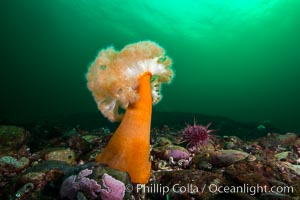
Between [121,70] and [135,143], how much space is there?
115 centimetres

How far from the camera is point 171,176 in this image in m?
3.56

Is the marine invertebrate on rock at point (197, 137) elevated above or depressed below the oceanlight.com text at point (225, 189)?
above

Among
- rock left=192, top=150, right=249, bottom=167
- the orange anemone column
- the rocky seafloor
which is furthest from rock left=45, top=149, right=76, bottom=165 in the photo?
rock left=192, top=150, right=249, bottom=167

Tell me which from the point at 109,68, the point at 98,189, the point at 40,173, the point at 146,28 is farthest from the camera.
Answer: the point at 146,28

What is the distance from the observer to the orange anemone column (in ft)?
11.9

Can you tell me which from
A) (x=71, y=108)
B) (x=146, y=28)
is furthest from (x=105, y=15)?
(x=71, y=108)

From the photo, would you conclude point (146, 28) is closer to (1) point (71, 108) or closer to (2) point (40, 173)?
(1) point (71, 108)

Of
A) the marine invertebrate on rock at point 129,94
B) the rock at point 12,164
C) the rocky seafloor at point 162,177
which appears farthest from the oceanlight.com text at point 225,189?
the rock at point 12,164

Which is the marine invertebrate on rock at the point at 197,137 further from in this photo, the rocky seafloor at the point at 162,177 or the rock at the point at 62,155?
the rock at the point at 62,155

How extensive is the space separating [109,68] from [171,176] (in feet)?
6.27

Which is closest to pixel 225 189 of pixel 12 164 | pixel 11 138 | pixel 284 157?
pixel 284 157

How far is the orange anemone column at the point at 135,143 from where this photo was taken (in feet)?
11.9

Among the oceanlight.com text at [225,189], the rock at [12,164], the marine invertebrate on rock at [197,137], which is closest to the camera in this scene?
the oceanlight.com text at [225,189]

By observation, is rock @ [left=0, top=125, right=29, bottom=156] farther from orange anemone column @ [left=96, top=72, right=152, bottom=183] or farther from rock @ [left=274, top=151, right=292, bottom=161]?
Answer: rock @ [left=274, top=151, right=292, bottom=161]
